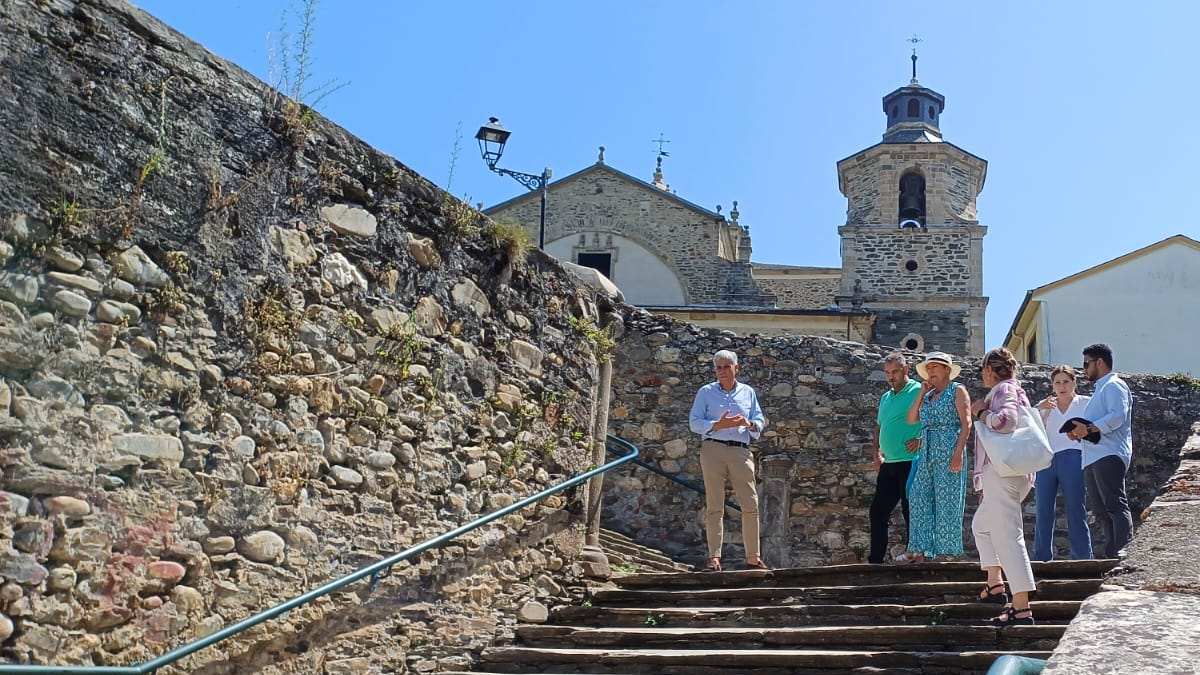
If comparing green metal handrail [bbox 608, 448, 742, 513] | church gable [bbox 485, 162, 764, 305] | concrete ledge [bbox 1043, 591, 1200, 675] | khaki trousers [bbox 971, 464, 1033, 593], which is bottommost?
concrete ledge [bbox 1043, 591, 1200, 675]

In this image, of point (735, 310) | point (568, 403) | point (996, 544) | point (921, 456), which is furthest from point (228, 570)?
point (735, 310)

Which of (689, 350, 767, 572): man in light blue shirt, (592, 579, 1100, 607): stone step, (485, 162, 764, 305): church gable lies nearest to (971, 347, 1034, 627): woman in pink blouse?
(592, 579, 1100, 607): stone step

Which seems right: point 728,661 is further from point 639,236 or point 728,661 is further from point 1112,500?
point 639,236

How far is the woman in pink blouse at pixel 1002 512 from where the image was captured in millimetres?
5500

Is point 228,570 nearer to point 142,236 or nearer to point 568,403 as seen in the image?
point 142,236

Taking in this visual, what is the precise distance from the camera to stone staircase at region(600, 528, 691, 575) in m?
8.47

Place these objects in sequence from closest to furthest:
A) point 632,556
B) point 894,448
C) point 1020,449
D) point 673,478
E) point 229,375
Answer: point 229,375, point 1020,449, point 894,448, point 632,556, point 673,478

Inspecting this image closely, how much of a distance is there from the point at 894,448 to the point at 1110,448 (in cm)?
130

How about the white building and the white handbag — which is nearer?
the white handbag

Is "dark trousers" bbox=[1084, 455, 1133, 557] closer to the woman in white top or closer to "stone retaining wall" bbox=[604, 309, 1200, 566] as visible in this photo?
the woman in white top

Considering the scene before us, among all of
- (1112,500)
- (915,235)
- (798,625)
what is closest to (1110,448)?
(1112,500)

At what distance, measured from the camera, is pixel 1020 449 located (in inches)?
217

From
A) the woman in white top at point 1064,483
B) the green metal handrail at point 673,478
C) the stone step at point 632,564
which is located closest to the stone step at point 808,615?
the stone step at point 632,564

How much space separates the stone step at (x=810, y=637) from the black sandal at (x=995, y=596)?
0.36 meters
